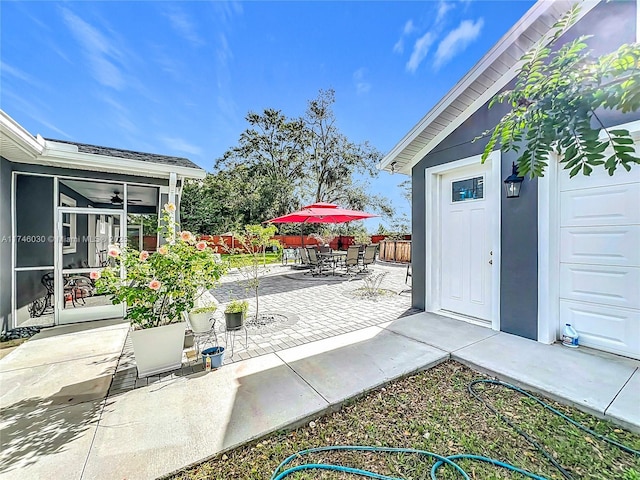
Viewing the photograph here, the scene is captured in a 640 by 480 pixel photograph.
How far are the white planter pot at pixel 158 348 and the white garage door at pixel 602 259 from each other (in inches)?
196

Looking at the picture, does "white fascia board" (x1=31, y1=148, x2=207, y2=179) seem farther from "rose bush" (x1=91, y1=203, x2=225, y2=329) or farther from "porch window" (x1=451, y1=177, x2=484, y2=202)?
"porch window" (x1=451, y1=177, x2=484, y2=202)

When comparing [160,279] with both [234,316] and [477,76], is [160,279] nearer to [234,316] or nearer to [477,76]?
[234,316]

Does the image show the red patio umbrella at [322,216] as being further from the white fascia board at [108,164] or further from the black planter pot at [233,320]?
the black planter pot at [233,320]

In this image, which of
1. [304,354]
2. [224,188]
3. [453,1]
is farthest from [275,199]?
[304,354]

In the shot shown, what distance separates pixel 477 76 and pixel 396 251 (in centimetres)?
1101

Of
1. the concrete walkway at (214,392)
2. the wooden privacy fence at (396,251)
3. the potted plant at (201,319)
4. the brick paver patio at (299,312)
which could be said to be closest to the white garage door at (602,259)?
the concrete walkway at (214,392)

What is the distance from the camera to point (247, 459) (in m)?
2.03

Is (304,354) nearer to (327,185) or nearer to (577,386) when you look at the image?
(577,386)

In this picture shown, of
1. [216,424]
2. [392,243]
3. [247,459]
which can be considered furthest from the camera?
[392,243]

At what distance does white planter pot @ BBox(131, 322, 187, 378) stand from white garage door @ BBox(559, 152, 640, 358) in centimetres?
499

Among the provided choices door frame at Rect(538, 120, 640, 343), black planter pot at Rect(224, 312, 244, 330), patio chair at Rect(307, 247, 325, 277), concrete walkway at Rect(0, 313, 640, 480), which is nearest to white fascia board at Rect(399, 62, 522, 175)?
door frame at Rect(538, 120, 640, 343)

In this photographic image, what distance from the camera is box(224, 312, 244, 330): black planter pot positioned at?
440cm

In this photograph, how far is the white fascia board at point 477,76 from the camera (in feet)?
11.3

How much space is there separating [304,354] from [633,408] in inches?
123
